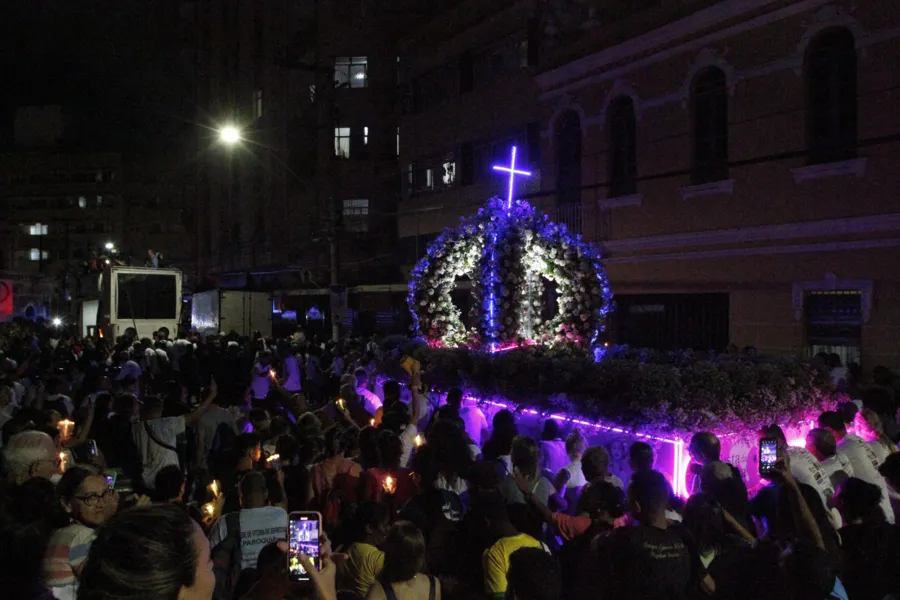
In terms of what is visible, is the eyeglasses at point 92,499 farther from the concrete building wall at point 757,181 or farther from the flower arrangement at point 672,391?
the concrete building wall at point 757,181

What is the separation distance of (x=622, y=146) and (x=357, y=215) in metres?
16.2

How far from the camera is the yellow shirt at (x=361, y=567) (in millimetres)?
4461

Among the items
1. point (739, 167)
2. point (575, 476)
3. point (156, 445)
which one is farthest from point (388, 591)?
point (739, 167)

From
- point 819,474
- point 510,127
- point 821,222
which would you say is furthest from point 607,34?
point 819,474

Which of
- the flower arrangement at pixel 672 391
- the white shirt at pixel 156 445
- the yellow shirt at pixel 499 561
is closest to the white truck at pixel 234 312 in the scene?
the white shirt at pixel 156 445

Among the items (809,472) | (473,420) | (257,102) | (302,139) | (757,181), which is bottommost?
(473,420)

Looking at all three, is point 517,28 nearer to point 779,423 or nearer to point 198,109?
point 779,423

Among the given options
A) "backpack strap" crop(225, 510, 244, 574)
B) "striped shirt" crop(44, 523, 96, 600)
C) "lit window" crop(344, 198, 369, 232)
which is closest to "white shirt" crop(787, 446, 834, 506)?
"backpack strap" crop(225, 510, 244, 574)

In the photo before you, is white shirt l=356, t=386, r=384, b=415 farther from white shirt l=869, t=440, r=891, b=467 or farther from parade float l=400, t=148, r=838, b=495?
white shirt l=869, t=440, r=891, b=467

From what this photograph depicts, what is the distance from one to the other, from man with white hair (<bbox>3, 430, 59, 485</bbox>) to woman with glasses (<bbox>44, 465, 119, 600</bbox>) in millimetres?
780

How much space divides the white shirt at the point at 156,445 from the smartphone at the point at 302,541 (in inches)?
195

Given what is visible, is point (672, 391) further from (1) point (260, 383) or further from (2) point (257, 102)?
(2) point (257, 102)

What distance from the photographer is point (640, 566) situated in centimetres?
401

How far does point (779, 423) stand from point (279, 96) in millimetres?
35583
